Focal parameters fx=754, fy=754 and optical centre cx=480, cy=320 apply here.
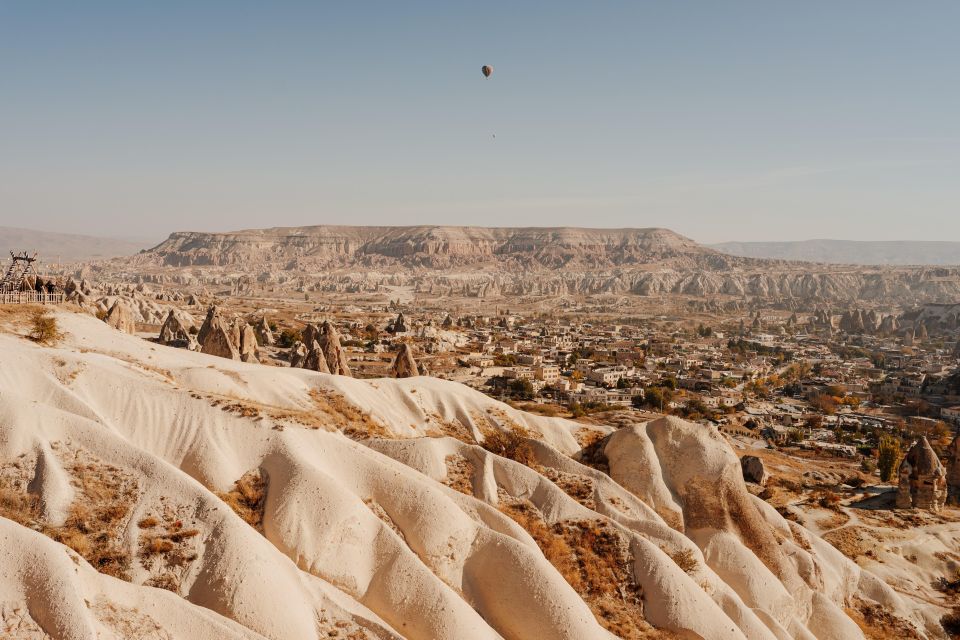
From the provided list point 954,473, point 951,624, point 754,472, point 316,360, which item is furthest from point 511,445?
point 954,473

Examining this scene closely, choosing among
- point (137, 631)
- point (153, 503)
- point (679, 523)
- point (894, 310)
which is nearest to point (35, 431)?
point (153, 503)

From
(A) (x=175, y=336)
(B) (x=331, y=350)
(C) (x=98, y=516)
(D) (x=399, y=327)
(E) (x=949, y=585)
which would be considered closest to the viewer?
(C) (x=98, y=516)

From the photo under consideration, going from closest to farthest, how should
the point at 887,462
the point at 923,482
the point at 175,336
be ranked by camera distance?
the point at 923,482 < the point at 887,462 < the point at 175,336

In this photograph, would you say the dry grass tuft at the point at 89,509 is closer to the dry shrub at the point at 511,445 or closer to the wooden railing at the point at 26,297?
the dry shrub at the point at 511,445

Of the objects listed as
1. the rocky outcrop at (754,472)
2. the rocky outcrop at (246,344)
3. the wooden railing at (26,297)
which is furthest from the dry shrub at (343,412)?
the rocky outcrop at (754,472)

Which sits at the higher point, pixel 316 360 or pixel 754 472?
pixel 316 360

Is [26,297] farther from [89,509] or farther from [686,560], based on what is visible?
[686,560]

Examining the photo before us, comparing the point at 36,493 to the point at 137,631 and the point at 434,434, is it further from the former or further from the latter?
the point at 434,434
